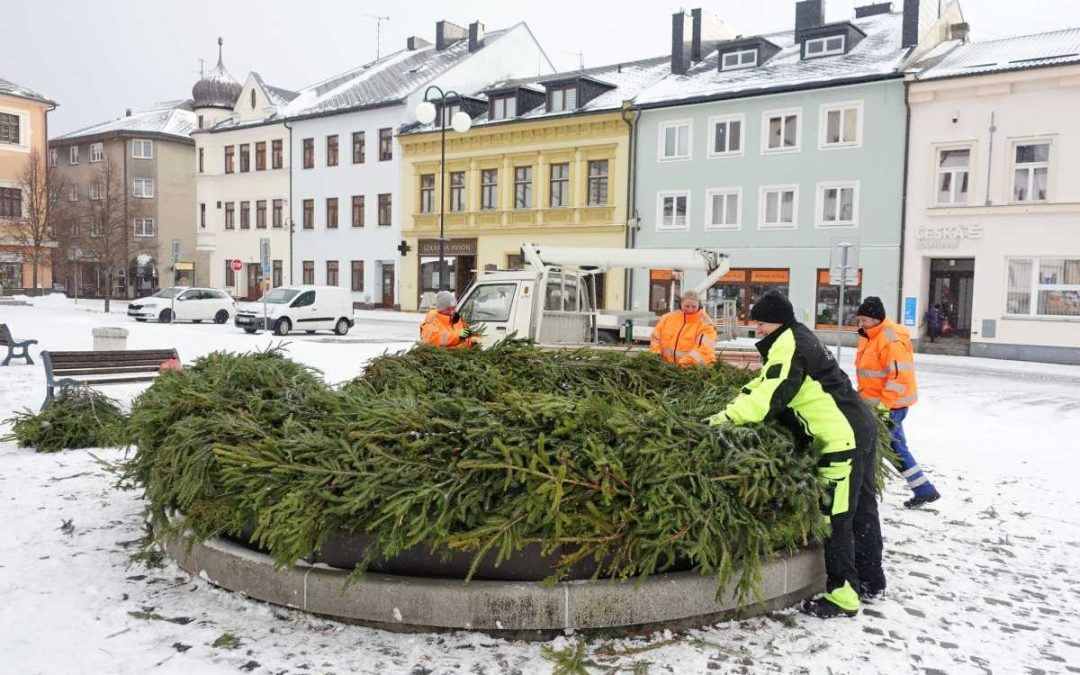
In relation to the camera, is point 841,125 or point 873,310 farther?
point 841,125

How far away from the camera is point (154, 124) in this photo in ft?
202

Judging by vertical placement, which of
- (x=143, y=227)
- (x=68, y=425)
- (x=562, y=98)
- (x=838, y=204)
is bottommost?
(x=68, y=425)

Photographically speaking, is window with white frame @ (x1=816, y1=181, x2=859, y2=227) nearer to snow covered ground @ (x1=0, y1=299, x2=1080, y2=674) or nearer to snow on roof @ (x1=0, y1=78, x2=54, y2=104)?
snow covered ground @ (x1=0, y1=299, x2=1080, y2=674)

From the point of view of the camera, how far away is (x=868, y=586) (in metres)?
5.11

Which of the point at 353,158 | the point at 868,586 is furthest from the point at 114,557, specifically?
the point at 353,158

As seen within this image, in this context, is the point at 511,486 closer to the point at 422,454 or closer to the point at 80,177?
the point at 422,454

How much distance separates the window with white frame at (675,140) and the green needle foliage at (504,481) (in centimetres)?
2831

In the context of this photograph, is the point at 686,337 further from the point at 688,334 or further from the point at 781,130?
the point at 781,130

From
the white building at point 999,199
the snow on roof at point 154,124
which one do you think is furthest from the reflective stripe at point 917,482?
the snow on roof at point 154,124

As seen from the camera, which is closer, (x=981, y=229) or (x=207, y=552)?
(x=207, y=552)

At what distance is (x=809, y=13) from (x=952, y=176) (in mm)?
11179

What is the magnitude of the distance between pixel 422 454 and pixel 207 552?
144 centimetres

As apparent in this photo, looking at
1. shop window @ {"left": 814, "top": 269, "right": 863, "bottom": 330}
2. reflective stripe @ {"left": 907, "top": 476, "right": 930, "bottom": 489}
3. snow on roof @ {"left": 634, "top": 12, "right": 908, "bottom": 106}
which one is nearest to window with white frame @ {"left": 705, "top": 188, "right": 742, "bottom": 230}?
snow on roof @ {"left": 634, "top": 12, "right": 908, "bottom": 106}

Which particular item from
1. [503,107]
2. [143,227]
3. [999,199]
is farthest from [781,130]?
[143,227]
